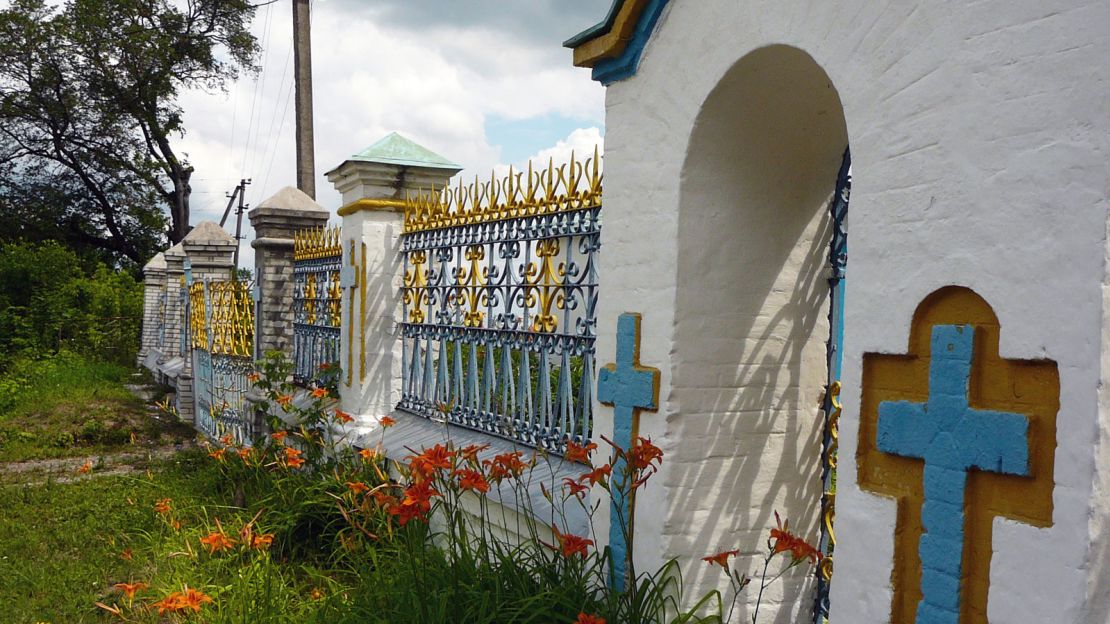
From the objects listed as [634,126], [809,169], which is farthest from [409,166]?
[809,169]

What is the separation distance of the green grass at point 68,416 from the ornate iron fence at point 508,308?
5.38m

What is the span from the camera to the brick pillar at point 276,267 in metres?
7.48

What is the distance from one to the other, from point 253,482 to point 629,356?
3.66 metres

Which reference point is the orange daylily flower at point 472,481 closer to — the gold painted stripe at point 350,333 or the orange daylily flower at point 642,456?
the orange daylily flower at point 642,456

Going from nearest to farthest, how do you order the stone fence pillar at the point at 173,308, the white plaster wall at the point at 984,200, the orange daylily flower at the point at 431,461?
1. the white plaster wall at the point at 984,200
2. the orange daylily flower at the point at 431,461
3. the stone fence pillar at the point at 173,308

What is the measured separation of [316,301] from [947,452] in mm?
6199

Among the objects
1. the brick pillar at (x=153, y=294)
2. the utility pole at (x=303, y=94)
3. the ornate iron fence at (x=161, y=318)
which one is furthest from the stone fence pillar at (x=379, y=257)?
the brick pillar at (x=153, y=294)

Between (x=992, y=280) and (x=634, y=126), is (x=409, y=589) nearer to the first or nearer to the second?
(x=634, y=126)

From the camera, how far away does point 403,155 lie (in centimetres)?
632

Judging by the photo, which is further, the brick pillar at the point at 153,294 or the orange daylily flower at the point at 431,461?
the brick pillar at the point at 153,294

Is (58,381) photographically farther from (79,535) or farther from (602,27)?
(602,27)

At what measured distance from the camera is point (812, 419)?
156 inches

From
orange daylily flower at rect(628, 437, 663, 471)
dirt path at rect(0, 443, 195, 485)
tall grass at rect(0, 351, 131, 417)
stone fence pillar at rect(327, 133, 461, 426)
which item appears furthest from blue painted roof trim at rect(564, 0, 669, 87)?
tall grass at rect(0, 351, 131, 417)

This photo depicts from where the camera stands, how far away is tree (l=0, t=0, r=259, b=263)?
76.2 feet
